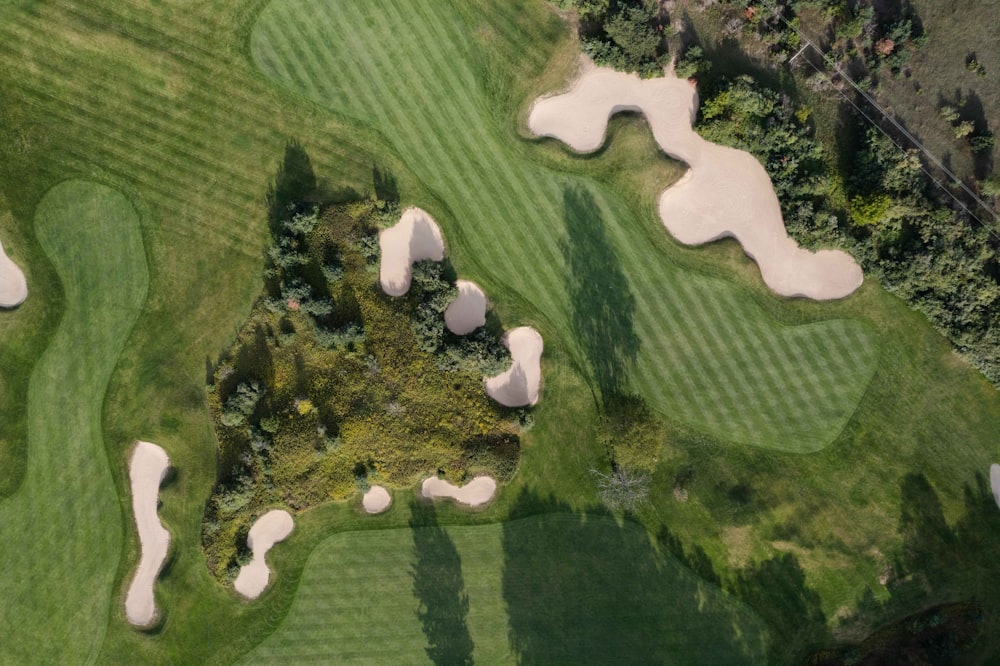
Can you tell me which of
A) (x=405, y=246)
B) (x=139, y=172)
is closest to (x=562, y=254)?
(x=405, y=246)

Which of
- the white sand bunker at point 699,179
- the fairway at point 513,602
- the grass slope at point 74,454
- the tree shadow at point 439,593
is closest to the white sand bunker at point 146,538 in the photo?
the grass slope at point 74,454

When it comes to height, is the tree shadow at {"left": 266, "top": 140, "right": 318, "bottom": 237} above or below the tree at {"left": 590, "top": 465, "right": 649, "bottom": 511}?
above

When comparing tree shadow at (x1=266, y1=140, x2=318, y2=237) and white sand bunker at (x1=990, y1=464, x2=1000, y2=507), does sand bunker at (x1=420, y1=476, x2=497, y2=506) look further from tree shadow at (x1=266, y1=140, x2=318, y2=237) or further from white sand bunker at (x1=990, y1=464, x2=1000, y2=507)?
white sand bunker at (x1=990, y1=464, x2=1000, y2=507)

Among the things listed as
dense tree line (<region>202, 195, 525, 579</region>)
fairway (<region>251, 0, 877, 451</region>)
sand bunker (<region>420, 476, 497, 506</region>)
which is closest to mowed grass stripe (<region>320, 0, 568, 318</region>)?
fairway (<region>251, 0, 877, 451</region>)

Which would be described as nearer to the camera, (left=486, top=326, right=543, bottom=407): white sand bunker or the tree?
the tree

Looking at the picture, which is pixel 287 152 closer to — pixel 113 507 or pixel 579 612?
pixel 113 507

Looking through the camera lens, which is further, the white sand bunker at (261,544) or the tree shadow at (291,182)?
the white sand bunker at (261,544)

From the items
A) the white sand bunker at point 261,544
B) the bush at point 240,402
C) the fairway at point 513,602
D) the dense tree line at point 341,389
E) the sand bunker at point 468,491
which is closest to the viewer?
the bush at point 240,402

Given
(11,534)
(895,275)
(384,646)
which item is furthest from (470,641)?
(895,275)

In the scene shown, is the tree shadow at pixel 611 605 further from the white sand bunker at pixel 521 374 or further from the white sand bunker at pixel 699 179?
the white sand bunker at pixel 699 179
